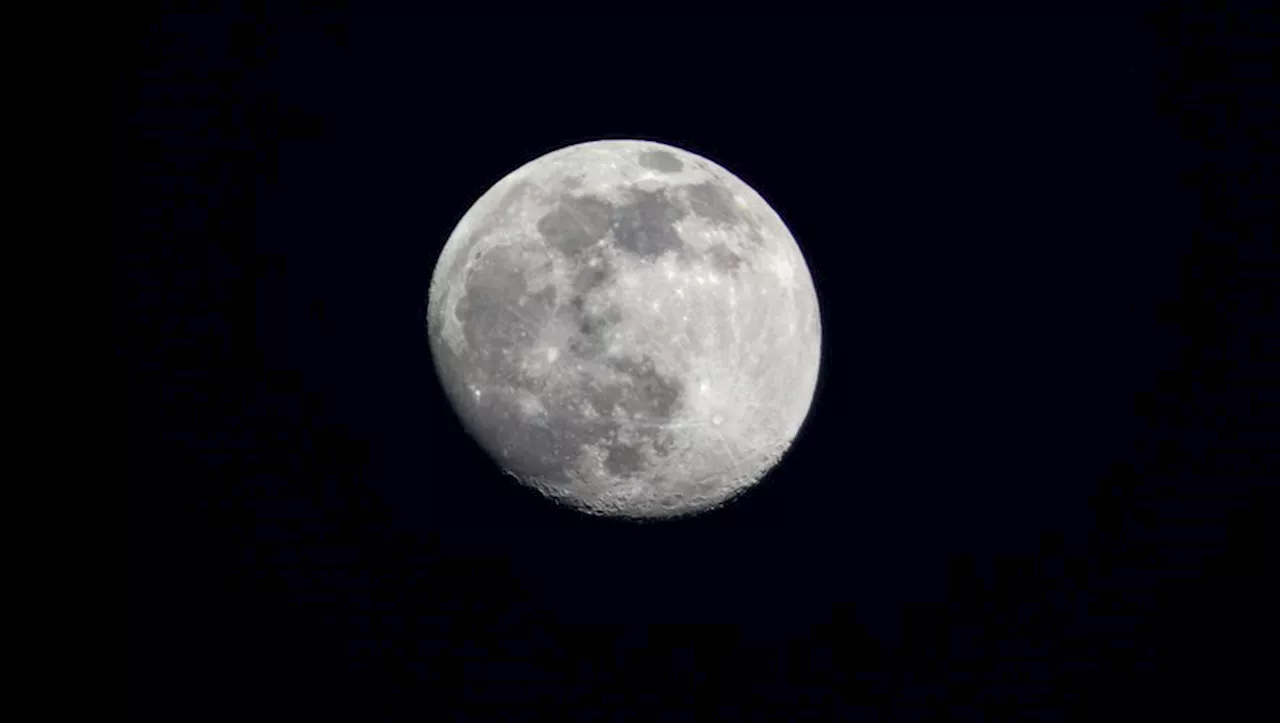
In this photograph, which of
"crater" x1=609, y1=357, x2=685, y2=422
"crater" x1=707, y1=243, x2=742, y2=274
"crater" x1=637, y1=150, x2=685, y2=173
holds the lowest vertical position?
"crater" x1=609, y1=357, x2=685, y2=422

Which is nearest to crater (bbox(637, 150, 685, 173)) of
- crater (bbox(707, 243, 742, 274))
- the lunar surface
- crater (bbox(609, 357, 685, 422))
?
the lunar surface

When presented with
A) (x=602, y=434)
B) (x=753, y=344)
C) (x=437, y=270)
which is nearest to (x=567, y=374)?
(x=602, y=434)

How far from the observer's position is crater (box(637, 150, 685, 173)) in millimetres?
3891

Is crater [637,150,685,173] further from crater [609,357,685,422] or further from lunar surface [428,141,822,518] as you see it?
crater [609,357,685,422]

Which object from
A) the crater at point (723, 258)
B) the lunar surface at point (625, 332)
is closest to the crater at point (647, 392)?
the lunar surface at point (625, 332)

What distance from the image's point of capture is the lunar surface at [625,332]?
Answer: 3.49 meters

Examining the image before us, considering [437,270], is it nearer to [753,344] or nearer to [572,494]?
[572,494]

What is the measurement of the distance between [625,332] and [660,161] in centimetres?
103

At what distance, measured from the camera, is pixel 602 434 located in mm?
3611

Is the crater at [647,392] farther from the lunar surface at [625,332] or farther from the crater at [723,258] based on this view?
the crater at [723,258]

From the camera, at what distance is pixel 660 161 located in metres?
3.93

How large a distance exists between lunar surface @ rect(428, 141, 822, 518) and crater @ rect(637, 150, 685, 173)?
11mm

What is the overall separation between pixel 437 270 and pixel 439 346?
48 cm

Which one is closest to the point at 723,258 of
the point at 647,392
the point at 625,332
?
the point at 625,332
